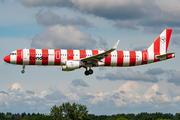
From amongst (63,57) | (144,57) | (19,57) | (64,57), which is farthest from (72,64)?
(144,57)

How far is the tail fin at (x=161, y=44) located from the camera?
244 ft

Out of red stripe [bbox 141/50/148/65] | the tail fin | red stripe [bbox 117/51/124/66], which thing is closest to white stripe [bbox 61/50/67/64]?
red stripe [bbox 117/51/124/66]

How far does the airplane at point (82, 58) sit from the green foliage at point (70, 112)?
11513 cm

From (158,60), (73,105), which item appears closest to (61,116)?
(73,105)

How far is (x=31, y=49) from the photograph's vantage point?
2564 inches

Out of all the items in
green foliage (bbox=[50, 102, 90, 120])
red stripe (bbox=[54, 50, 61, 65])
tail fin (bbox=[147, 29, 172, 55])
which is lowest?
green foliage (bbox=[50, 102, 90, 120])

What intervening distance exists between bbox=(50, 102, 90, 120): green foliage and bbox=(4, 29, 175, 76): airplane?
115 meters

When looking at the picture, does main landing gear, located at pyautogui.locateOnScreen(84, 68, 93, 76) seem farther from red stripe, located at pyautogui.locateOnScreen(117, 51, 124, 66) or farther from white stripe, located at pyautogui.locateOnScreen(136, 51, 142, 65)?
white stripe, located at pyautogui.locateOnScreen(136, 51, 142, 65)

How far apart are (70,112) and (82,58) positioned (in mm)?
123496

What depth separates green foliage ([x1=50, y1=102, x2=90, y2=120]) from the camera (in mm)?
181000

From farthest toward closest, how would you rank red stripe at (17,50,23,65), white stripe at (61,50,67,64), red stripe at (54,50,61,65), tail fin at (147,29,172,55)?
1. tail fin at (147,29,172,55)
2. white stripe at (61,50,67,64)
3. red stripe at (54,50,61,65)
4. red stripe at (17,50,23,65)

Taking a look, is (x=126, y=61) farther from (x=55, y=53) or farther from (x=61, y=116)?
(x=61, y=116)

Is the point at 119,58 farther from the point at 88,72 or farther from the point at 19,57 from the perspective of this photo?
the point at 19,57

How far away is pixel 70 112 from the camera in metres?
184
